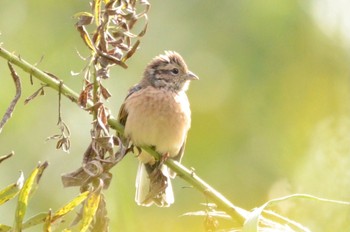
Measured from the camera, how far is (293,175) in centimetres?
426

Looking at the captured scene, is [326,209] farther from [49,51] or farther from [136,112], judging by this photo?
[49,51]

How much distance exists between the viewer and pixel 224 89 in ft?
19.7

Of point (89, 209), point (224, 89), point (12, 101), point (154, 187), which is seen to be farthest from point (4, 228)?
point (224, 89)

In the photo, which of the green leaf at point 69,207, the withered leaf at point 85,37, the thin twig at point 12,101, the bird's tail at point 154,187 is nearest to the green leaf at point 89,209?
the green leaf at point 69,207

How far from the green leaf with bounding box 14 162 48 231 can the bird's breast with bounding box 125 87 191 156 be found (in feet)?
8.38

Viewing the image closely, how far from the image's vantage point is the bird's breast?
4945 mm

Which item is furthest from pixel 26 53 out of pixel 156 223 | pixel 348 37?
pixel 156 223

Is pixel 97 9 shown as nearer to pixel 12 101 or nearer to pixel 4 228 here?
pixel 12 101

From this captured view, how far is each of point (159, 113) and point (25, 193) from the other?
3240 mm

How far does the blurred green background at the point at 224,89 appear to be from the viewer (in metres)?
5.09

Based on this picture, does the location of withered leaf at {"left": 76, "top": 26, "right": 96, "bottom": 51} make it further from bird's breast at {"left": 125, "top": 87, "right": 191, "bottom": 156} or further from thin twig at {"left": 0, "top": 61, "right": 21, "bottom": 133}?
bird's breast at {"left": 125, "top": 87, "right": 191, "bottom": 156}

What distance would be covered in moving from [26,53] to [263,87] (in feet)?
5.16

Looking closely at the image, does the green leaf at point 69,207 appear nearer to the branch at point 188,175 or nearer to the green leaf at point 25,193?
the green leaf at point 25,193

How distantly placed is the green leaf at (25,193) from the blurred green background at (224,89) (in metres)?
2.19
